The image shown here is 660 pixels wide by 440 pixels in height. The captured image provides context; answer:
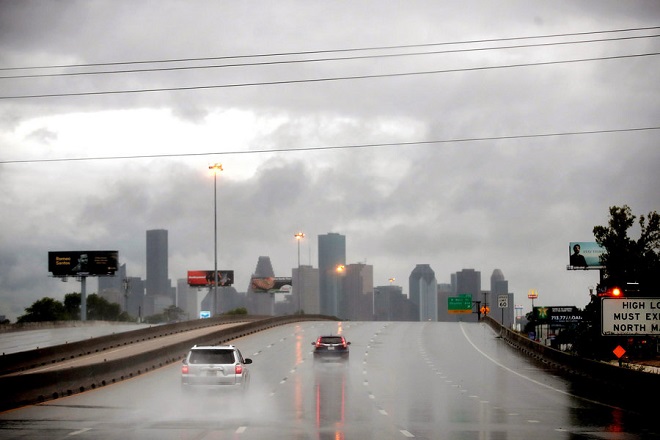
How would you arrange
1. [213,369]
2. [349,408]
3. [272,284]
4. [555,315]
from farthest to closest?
1. [272,284]
2. [555,315]
3. [213,369]
4. [349,408]

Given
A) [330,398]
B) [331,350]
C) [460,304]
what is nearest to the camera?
[330,398]

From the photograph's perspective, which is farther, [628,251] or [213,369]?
[628,251]

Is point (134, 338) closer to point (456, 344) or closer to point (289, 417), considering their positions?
point (456, 344)

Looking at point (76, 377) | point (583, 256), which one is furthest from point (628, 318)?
point (583, 256)

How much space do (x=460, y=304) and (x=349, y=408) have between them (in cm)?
13141

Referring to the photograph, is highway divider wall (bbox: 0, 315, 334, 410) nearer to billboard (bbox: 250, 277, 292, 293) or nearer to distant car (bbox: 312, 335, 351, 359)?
distant car (bbox: 312, 335, 351, 359)

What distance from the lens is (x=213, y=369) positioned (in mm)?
30078

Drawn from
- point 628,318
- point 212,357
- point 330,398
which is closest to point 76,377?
point 212,357

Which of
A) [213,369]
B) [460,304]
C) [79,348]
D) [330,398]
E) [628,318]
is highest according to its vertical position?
[628,318]

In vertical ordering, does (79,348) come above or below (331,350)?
below

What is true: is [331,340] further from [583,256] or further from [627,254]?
[583,256]

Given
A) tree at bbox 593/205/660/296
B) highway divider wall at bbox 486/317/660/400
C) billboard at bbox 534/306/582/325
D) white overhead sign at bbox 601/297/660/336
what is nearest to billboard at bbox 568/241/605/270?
billboard at bbox 534/306/582/325

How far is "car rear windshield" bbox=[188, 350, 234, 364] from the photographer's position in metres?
30.3

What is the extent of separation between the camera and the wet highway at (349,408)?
22375 millimetres
